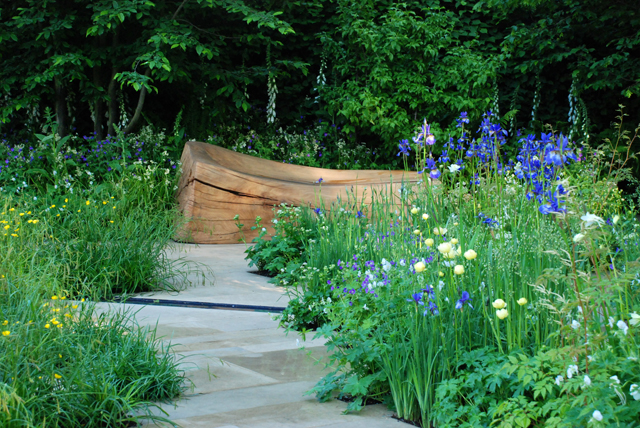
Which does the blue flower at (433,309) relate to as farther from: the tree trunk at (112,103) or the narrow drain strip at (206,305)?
the tree trunk at (112,103)

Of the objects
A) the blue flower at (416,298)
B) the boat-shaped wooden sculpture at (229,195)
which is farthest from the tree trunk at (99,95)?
the blue flower at (416,298)

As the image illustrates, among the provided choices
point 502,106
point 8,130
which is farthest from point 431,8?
point 8,130

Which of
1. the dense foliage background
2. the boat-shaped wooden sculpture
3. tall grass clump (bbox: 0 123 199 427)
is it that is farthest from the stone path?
the dense foliage background

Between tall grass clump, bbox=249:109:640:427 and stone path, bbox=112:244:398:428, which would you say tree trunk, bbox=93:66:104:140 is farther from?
tall grass clump, bbox=249:109:640:427

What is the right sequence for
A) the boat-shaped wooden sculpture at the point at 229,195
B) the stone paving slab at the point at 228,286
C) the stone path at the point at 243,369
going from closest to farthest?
the stone path at the point at 243,369 → the stone paving slab at the point at 228,286 → the boat-shaped wooden sculpture at the point at 229,195

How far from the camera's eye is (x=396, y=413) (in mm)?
2164

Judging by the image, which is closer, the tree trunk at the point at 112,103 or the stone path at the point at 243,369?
the stone path at the point at 243,369

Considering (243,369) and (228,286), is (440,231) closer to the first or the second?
(243,369)

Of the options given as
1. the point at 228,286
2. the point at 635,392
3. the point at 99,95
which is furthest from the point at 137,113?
the point at 635,392

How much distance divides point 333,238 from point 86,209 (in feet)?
6.08

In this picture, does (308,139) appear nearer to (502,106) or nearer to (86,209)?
(502,106)

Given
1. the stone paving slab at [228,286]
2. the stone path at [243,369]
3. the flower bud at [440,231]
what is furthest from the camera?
the stone paving slab at [228,286]

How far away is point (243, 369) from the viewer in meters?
2.57

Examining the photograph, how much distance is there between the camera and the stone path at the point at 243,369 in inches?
81.0
